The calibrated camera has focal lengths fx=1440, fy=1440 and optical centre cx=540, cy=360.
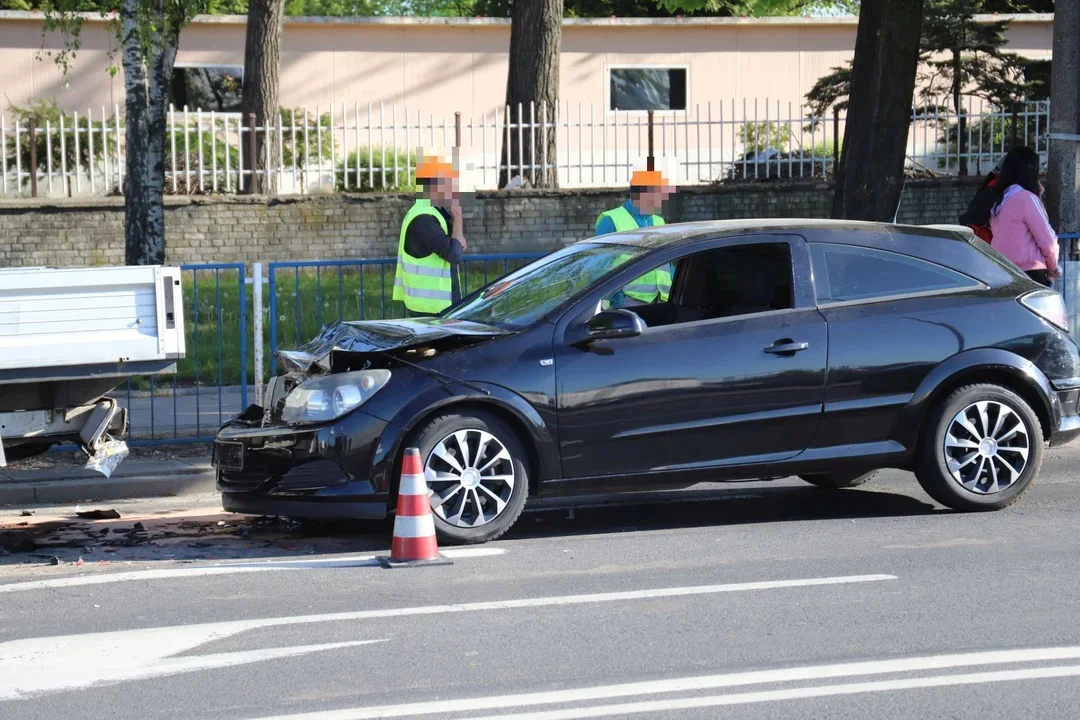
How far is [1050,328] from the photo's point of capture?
26.5 ft

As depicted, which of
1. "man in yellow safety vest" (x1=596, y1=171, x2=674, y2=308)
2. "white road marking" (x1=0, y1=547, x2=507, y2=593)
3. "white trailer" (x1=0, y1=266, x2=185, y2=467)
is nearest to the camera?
"white road marking" (x1=0, y1=547, x2=507, y2=593)

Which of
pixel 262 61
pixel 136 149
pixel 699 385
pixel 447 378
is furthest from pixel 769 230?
pixel 262 61

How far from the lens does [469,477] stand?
718 cm

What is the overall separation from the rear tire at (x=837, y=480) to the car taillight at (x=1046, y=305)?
1456mm

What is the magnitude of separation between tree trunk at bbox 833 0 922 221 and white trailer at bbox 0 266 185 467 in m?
7.12

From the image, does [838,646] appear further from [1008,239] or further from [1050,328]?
[1008,239]

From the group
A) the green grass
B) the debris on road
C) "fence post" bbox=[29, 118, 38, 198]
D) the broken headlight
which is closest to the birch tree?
the green grass

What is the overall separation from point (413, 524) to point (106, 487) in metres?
3.18

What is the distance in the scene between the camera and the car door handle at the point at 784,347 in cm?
756

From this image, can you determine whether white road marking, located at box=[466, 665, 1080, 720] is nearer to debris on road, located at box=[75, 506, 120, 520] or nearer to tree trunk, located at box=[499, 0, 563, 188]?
debris on road, located at box=[75, 506, 120, 520]

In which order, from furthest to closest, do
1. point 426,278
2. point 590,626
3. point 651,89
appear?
point 651,89 → point 426,278 → point 590,626

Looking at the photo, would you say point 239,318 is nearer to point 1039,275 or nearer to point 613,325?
point 613,325

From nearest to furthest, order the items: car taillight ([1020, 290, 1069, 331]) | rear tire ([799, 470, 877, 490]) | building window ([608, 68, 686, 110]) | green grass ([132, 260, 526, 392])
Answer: car taillight ([1020, 290, 1069, 331])
rear tire ([799, 470, 877, 490])
green grass ([132, 260, 526, 392])
building window ([608, 68, 686, 110])

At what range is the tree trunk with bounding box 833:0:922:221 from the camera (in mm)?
12352
